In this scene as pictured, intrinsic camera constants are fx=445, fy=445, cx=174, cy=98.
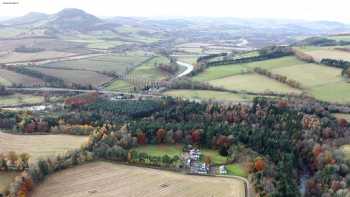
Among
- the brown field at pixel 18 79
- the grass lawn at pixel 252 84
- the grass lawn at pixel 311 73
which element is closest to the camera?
the grass lawn at pixel 252 84

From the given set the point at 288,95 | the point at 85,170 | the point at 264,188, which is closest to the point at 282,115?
the point at 288,95

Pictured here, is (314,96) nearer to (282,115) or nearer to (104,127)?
(282,115)

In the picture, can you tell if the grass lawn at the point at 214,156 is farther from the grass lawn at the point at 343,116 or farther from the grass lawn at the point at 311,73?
the grass lawn at the point at 311,73

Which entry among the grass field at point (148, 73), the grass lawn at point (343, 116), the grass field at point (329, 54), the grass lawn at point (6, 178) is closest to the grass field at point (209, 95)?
the grass lawn at point (343, 116)

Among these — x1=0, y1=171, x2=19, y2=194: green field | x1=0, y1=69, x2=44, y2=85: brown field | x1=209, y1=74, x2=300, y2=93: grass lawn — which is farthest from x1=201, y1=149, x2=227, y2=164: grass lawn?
x1=0, y1=69, x2=44, y2=85: brown field

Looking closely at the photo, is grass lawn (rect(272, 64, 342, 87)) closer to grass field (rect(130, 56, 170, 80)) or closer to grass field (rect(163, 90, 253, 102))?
grass field (rect(163, 90, 253, 102))

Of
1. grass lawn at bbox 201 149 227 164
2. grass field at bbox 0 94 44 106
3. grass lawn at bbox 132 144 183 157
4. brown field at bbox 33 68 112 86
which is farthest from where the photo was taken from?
brown field at bbox 33 68 112 86
